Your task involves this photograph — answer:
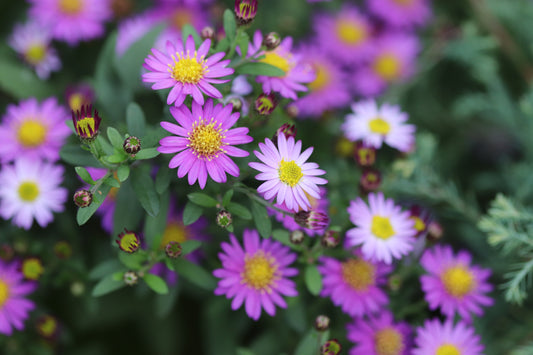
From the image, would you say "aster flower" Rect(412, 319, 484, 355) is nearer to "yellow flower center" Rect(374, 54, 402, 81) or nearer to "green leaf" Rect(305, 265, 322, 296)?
"green leaf" Rect(305, 265, 322, 296)

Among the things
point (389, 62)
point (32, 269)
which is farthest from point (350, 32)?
point (32, 269)

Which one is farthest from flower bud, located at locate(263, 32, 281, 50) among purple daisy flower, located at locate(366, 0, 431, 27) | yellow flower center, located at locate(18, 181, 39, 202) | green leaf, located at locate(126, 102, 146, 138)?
purple daisy flower, located at locate(366, 0, 431, 27)

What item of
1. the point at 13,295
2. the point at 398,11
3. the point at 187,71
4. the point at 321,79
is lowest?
the point at 13,295

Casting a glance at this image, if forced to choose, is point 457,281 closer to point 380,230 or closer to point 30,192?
point 380,230

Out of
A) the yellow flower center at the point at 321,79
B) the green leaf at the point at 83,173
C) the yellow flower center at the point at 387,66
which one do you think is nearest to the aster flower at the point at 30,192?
the green leaf at the point at 83,173

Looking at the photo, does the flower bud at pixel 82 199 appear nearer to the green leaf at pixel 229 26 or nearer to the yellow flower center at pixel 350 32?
the green leaf at pixel 229 26
